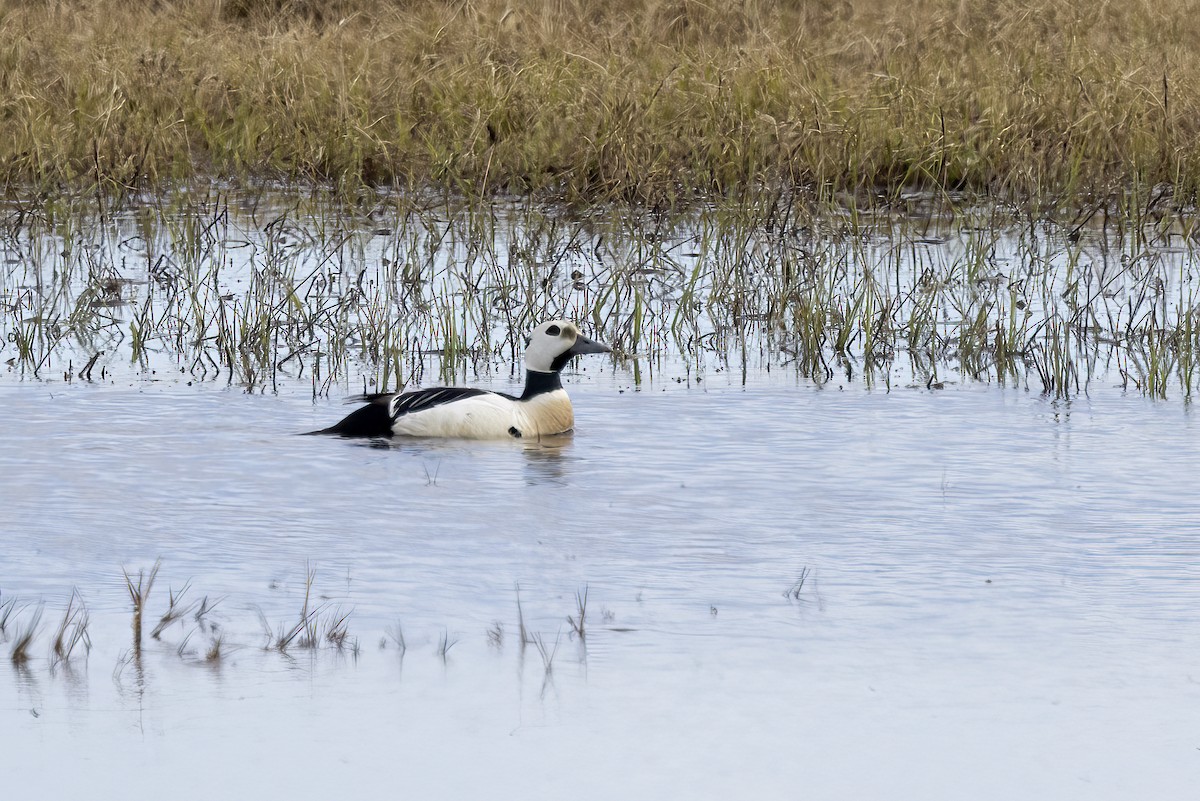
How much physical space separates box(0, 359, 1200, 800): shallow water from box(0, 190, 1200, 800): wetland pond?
14 mm

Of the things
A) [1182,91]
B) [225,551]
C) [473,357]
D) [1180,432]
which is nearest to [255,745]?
[225,551]

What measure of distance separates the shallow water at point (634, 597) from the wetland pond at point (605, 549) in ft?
0.05

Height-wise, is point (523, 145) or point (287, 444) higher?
point (523, 145)

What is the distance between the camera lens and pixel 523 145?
13094 millimetres

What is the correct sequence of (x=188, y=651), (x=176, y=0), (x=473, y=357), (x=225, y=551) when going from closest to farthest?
(x=188, y=651) → (x=225, y=551) → (x=473, y=357) → (x=176, y=0)

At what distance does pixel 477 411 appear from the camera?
760 centimetres

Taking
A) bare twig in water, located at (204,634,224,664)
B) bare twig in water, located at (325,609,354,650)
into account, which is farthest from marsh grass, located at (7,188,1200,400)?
bare twig in water, located at (204,634,224,664)

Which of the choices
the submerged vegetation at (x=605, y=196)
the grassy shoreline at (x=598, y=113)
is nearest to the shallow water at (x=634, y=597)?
the submerged vegetation at (x=605, y=196)

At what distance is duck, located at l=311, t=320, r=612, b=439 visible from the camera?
24.5 ft

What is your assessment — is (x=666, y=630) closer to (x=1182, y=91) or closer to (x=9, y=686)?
(x=9, y=686)

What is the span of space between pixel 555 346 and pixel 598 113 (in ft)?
17.8

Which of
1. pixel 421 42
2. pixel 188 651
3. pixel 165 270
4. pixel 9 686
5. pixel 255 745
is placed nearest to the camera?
pixel 255 745

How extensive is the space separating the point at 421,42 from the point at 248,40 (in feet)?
6.55

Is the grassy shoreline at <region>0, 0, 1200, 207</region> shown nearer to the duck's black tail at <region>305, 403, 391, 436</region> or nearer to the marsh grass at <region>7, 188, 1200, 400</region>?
the marsh grass at <region>7, 188, 1200, 400</region>
